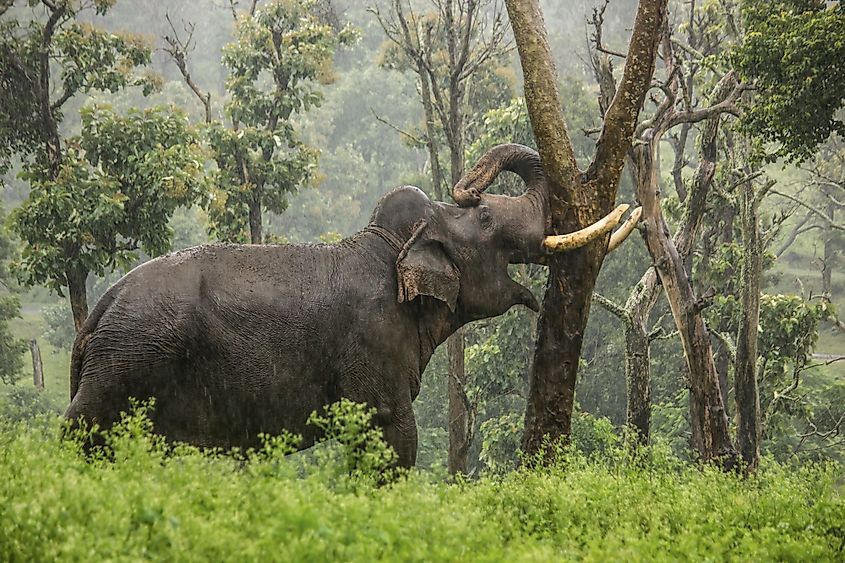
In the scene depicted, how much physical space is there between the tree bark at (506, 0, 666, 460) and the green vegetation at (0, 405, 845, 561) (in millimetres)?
1549

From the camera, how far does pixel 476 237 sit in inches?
261

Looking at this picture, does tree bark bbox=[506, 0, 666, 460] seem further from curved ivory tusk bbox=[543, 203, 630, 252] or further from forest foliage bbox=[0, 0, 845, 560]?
forest foliage bbox=[0, 0, 845, 560]

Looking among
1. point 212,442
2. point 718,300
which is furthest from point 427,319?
point 718,300

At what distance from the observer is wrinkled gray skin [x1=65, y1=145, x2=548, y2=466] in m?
5.48

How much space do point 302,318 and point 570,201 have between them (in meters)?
2.07

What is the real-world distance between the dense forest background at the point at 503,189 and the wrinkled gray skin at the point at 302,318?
80.2 inches

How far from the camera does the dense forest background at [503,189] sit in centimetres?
1185

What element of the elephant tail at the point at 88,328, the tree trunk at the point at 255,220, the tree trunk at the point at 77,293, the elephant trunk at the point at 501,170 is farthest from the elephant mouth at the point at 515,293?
the tree trunk at the point at 255,220

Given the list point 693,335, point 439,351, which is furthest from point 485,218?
point 439,351

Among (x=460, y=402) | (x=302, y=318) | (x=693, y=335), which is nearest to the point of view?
(x=302, y=318)

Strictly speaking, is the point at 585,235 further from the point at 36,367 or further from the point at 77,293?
the point at 36,367

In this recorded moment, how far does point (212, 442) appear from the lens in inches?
226

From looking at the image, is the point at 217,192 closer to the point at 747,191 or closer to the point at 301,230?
the point at 747,191

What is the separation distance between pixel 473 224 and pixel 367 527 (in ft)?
11.6
